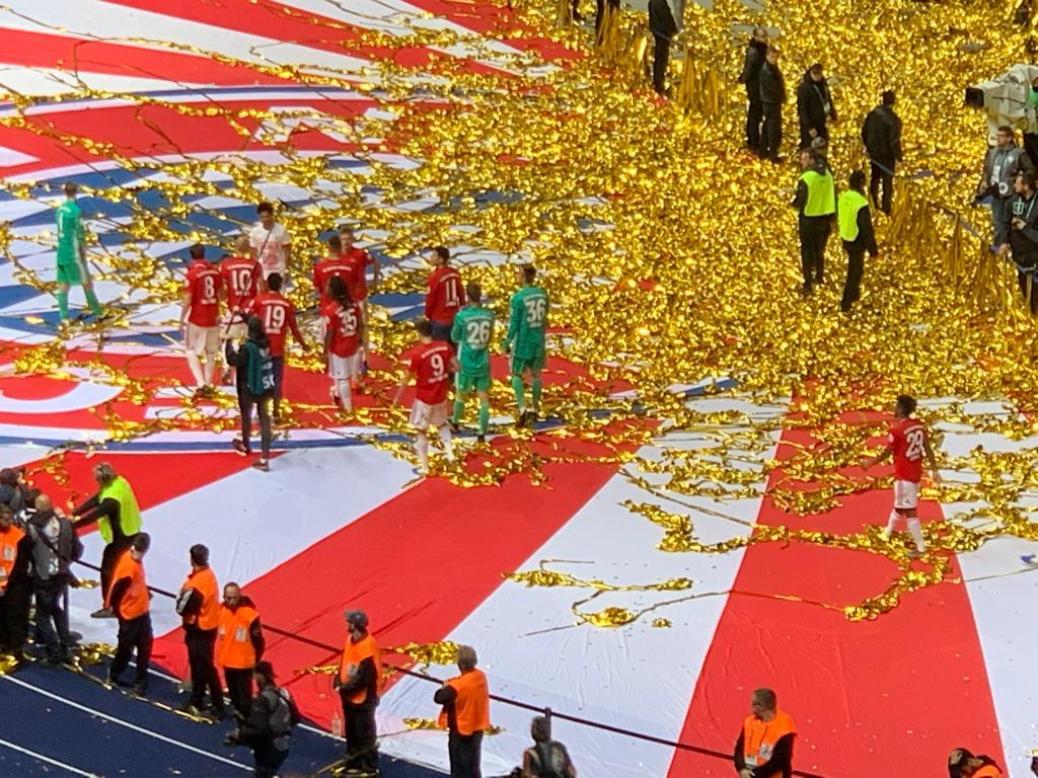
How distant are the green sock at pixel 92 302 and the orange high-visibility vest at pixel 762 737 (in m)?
9.71

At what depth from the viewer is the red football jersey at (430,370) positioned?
14.1 m

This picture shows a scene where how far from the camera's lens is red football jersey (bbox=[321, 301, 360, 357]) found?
14.8m

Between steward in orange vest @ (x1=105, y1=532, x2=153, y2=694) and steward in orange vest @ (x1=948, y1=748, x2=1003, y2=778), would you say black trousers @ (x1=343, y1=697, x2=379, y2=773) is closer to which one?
steward in orange vest @ (x1=105, y1=532, x2=153, y2=694)

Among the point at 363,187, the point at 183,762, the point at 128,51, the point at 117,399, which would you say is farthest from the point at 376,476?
the point at 128,51

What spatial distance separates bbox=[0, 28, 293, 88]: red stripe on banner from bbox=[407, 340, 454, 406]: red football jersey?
983cm

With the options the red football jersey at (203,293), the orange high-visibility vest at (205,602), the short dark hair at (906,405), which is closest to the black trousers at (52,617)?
the orange high-visibility vest at (205,602)

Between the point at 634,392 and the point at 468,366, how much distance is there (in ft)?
7.31

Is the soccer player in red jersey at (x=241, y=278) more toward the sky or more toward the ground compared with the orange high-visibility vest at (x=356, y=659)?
more toward the sky

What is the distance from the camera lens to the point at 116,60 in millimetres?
23141

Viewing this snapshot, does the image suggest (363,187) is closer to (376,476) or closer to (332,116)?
(332,116)

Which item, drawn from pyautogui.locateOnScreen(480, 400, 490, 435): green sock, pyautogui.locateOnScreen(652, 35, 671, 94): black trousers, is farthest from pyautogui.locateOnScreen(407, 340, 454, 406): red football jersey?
pyautogui.locateOnScreen(652, 35, 671, 94): black trousers

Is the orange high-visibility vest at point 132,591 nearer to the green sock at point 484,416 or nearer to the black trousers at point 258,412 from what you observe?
the black trousers at point 258,412

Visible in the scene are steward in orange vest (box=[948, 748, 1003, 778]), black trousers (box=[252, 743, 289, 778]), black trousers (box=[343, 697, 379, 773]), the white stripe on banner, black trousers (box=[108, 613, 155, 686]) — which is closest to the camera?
steward in orange vest (box=[948, 748, 1003, 778])

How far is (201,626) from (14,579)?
58.9 inches
